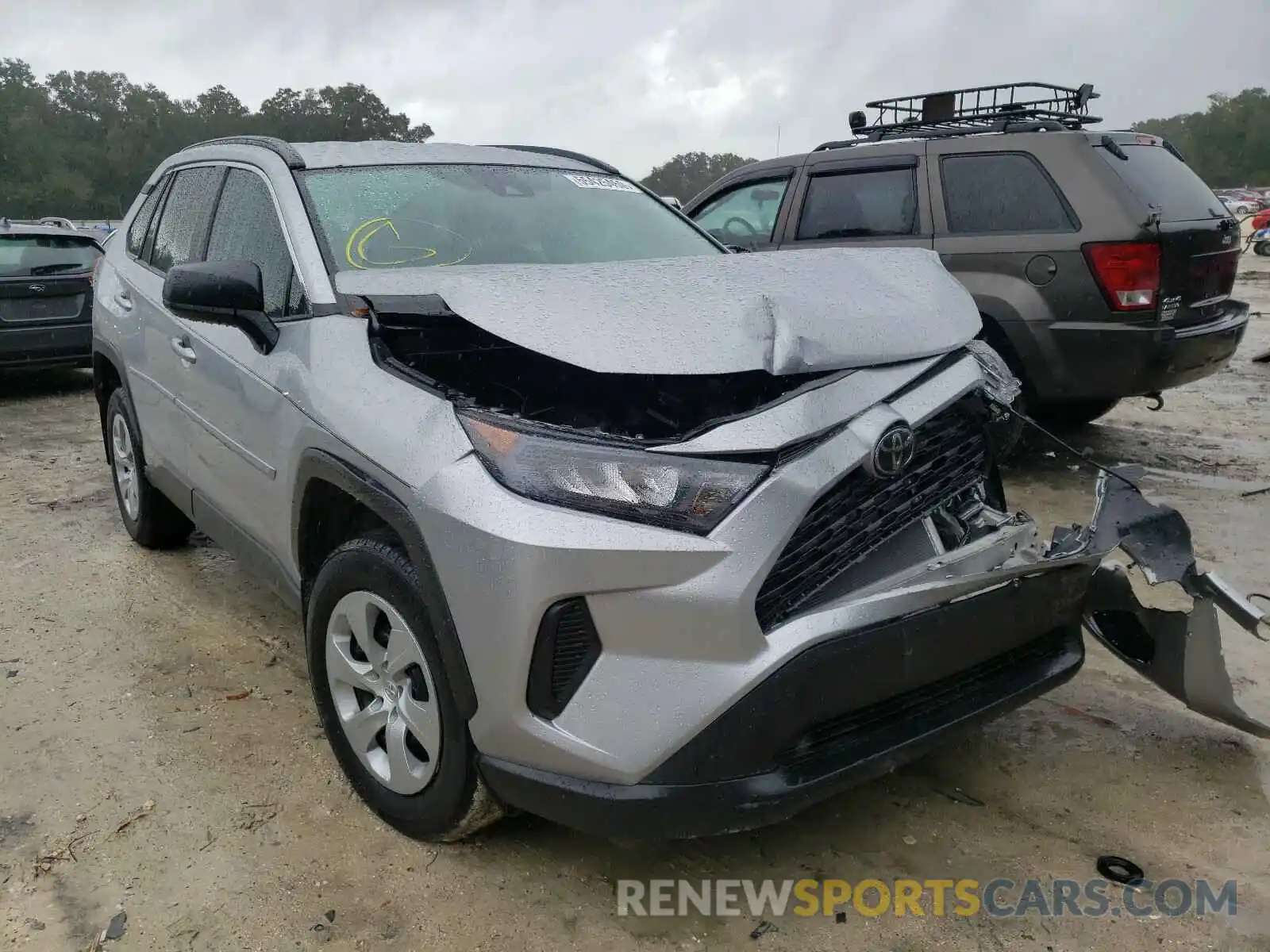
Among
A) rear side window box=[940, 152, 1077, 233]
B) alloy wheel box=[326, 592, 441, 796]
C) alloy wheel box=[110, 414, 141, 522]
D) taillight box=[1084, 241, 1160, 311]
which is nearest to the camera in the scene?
alloy wheel box=[326, 592, 441, 796]

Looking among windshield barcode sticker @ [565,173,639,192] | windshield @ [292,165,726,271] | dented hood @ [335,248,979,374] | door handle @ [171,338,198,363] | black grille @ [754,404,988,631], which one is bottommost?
black grille @ [754,404,988,631]

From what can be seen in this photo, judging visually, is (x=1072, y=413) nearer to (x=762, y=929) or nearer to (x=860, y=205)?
(x=860, y=205)

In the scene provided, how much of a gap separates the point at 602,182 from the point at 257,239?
134 centimetres

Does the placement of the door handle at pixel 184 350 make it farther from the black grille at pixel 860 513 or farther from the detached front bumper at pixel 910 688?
the black grille at pixel 860 513

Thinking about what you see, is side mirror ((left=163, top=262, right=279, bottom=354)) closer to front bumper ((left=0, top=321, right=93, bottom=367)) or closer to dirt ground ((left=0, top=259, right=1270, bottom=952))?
dirt ground ((left=0, top=259, right=1270, bottom=952))

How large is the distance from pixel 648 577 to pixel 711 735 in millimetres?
327

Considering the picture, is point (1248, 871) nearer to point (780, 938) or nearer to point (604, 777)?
point (780, 938)

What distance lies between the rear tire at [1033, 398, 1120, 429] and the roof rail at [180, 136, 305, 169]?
4626 mm

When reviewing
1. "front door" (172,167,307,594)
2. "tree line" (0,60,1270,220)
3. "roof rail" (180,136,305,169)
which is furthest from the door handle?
"tree line" (0,60,1270,220)

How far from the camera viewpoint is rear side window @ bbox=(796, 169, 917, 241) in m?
5.61

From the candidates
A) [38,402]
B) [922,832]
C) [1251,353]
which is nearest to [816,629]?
[922,832]

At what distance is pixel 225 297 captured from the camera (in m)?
2.63

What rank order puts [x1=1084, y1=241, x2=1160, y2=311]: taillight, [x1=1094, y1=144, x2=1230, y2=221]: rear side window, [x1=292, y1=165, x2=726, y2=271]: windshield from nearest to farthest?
[x1=292, y1=165, x2=726, y2=271]: windshield → [x1=1084, y1=241, x2=1160, y2=311]: taillight → [x1=1094, y1=144, x2=1230, y2=221]: rear side window

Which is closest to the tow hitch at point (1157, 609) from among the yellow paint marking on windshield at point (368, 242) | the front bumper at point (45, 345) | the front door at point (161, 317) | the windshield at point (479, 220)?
the windshield at point (479, 220)
